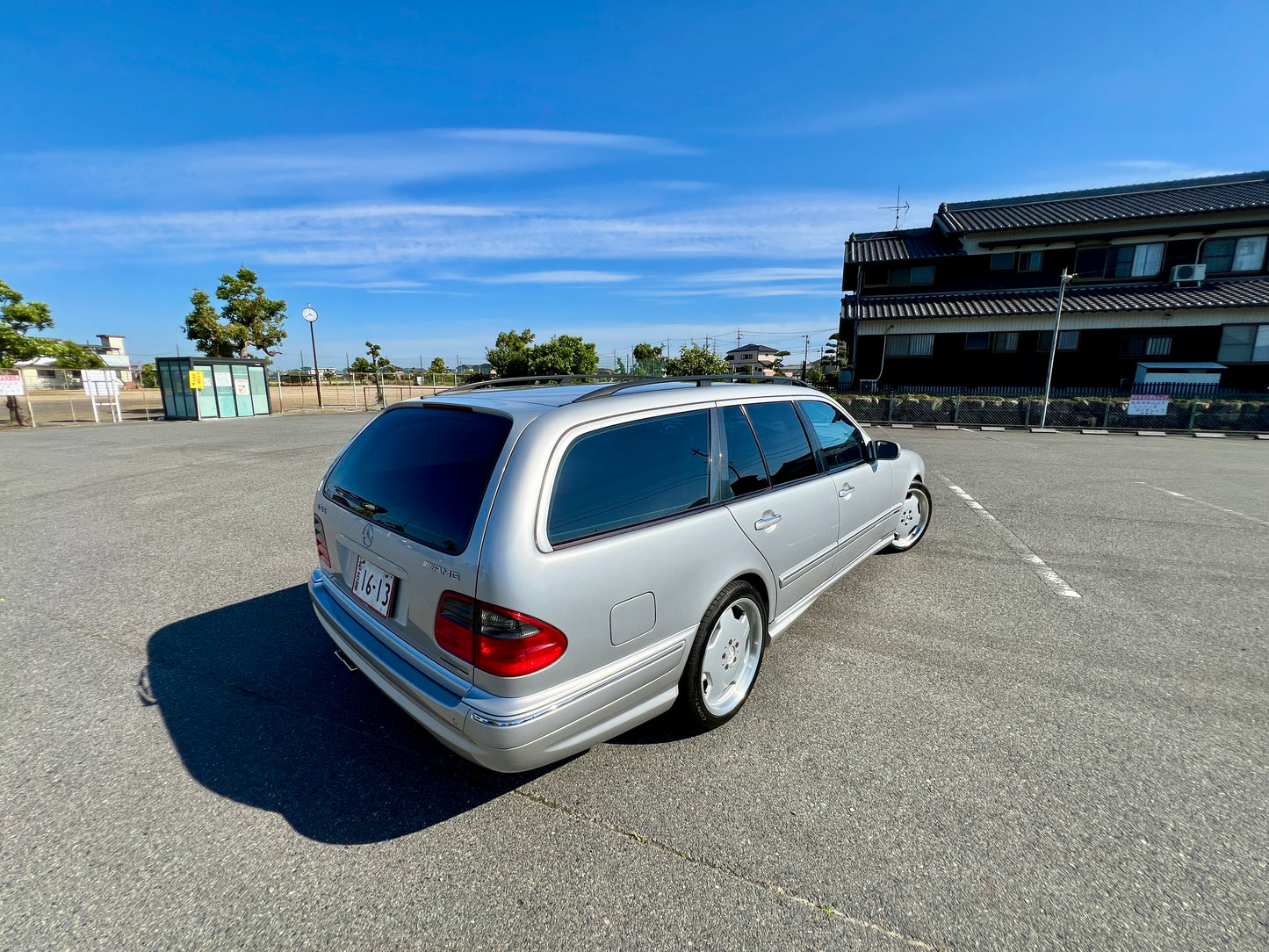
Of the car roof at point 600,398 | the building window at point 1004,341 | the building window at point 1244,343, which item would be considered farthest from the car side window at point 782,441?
the building window at point 1244,343

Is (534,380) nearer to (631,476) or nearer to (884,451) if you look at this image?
(631,476)

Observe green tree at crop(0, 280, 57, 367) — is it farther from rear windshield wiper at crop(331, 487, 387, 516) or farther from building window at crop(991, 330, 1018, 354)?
building window at crop(991, 330, 1018, 354)

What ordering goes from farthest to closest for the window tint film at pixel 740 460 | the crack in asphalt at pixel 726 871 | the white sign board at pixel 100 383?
the white sign board at pixel 100 383 < the window tint film at pixel 740 460 < the crack in asphalt at pixel 726 871

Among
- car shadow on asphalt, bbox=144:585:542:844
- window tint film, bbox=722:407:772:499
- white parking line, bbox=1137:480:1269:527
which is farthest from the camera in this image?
white parking line, bbox=1137:480:1269:527

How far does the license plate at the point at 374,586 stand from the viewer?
7.04 feet

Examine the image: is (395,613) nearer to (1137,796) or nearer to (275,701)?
(275,701)

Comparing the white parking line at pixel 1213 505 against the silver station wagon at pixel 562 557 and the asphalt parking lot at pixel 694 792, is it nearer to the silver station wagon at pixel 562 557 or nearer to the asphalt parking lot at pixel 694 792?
the asphalt parking lot at pixel 694 792

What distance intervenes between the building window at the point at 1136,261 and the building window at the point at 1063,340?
2.92 m

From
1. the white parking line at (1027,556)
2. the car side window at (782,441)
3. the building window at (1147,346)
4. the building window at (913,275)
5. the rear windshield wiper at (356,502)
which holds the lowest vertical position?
the white parking line at (1027,556)

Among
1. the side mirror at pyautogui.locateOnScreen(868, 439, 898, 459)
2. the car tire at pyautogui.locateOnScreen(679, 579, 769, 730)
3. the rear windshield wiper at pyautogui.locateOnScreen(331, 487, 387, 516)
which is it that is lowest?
the car tire at pyautogui.locateOnScreen(679, 579, 769, 730)

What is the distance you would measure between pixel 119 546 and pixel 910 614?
6874 millimetres

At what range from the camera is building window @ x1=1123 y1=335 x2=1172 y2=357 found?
19828mm

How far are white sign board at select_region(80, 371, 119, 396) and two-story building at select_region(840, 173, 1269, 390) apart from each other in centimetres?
2691

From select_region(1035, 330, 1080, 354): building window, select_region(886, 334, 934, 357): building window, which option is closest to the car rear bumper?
select_region(886, 334, 934, 357): building window
